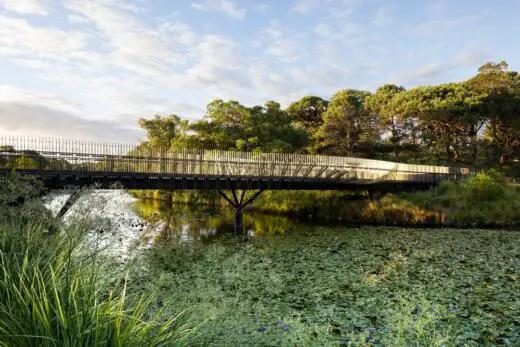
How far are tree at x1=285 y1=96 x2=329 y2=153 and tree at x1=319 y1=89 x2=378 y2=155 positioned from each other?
4.50 meters

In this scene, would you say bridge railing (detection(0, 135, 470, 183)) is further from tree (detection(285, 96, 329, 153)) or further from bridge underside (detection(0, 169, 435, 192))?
tree (detection(285, 96, 329, 153))

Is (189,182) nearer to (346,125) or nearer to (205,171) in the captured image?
(205,171)

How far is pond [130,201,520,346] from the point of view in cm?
625

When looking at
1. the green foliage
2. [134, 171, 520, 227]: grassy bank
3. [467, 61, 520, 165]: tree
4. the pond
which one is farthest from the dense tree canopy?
the pond

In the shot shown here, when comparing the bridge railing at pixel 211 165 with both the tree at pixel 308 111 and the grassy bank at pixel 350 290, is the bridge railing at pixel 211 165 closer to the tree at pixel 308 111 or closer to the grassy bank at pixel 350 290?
the grassy bank at pixel 350 290

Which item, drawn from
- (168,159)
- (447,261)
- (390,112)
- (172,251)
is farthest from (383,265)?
(390,112)

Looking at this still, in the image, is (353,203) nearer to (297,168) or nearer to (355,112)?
(297,168)

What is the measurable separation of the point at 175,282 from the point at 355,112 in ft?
142

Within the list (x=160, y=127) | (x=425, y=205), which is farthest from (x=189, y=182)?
(x=160, y=127)

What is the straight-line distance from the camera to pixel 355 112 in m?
48.6

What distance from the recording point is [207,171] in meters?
22.9

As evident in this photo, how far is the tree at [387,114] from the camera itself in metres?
47.8

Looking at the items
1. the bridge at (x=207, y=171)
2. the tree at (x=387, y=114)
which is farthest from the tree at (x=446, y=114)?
the bridge at (x=207, y=171)

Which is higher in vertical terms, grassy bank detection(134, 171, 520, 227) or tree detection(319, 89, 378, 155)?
tree detection(319, 89, 378, 155)
